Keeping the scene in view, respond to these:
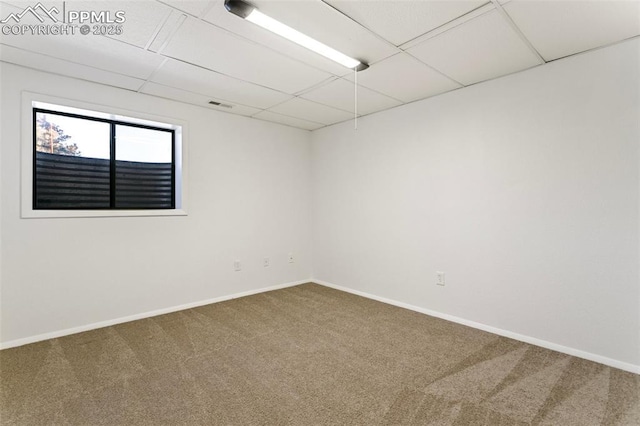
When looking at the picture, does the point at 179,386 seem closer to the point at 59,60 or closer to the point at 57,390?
the point at 57,390

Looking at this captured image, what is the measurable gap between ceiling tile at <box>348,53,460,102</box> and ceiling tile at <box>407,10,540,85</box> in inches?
4.1

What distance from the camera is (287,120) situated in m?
4.55

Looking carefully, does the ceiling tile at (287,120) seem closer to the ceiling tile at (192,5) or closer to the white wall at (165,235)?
the white wall at (165,235)

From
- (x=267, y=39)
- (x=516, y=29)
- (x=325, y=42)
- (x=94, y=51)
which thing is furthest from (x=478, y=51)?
(x=94, y=51)

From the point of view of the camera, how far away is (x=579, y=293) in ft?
8.45

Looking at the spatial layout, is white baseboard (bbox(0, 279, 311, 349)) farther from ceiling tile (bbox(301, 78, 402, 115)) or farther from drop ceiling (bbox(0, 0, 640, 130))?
ceiling tile (bbox(301, 78, 402, 115))

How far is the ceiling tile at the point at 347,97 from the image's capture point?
10.7 feet

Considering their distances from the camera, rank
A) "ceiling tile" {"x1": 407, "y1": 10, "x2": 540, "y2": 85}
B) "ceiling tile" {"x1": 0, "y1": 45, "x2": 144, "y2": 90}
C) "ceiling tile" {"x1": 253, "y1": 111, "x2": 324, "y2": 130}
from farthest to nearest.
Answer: "ceiling tile" {"x1": 253, "y1": 111, "x2": 324, "y2": 130}
"ceiling tile" {"x1": 0, "y1": 45, "x2": 144, "y2": 90}
"ceiling tile" {"x1": 407, "y1": 10, "x2": 540, "y2": 85}

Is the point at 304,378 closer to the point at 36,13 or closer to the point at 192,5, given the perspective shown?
the point at 192,5

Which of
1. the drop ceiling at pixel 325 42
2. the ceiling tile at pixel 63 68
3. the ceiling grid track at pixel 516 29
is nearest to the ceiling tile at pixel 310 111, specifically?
the drop ceiling at pixel 325 42

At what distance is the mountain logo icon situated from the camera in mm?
2014

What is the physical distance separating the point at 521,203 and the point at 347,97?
6.97ft

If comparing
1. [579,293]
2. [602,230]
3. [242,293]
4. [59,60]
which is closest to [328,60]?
[59,60]

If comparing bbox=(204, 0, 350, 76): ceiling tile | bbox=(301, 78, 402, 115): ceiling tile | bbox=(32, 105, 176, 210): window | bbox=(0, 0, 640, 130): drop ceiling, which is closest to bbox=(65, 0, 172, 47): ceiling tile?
bbox=(0, 0, 640, 130): drop ceiling
